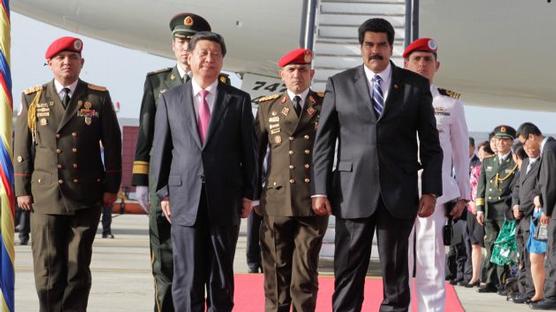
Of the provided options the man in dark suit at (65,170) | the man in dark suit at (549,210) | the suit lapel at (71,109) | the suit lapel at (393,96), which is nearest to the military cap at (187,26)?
the man in dark suit at (65,170)

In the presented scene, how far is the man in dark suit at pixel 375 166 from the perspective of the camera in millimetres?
6246

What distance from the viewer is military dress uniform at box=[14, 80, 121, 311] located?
290 inches

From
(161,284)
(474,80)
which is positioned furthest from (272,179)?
(474,80)

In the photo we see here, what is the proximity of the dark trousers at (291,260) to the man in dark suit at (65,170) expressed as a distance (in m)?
1.20

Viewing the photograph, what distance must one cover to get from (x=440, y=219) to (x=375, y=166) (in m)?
1.29

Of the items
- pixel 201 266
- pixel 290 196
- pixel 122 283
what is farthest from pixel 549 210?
→ pixel 201 266

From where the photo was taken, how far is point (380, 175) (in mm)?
6262

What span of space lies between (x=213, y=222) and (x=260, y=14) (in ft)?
32.3

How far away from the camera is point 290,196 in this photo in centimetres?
799

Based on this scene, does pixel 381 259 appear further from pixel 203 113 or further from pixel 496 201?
pixel 496 201

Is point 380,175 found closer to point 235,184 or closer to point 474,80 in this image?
point 235,184

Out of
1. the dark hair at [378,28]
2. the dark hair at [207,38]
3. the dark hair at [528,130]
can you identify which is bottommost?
the dark hair at [528,130]

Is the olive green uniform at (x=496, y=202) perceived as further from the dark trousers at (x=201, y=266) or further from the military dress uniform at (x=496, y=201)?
the dark trousers at (x=201, y=266)

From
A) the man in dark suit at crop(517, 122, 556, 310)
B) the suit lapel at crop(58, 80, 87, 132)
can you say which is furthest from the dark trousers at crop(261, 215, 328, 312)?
the man in dark suit at crop(517, 122, 556, 310)
